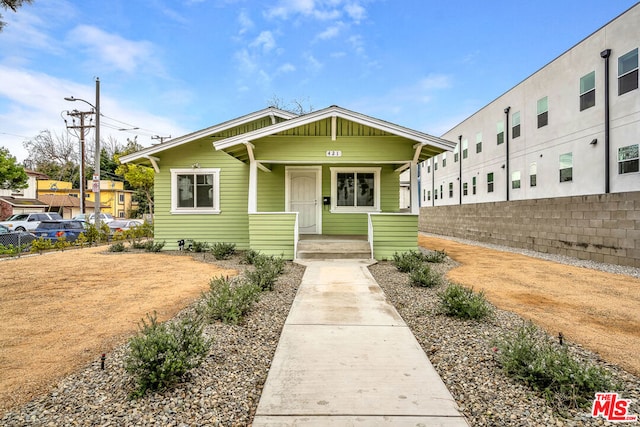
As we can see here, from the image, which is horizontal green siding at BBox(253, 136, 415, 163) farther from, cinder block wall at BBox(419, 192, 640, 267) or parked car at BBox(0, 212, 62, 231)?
parked car at BBox(0, 212, 62, 231)

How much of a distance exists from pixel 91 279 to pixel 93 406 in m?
5.55

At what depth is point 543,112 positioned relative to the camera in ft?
41.9

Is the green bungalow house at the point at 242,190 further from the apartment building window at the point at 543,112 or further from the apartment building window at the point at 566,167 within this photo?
the apartment building window at the point at 543,112

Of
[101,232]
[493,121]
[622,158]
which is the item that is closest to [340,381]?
[622,158]

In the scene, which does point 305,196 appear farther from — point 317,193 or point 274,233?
point 274,233

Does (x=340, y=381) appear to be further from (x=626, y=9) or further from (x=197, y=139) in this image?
(x=626, y=9)

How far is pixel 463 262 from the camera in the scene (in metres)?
9.04

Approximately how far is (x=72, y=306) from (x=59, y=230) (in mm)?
12374

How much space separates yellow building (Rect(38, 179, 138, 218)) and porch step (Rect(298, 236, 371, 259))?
36053mm

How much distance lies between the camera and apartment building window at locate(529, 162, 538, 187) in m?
13.3

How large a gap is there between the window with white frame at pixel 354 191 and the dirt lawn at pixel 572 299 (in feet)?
11.2

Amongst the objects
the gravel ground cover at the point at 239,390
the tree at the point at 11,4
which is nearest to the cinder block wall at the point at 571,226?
the gravel ground cover at the point at 239,390

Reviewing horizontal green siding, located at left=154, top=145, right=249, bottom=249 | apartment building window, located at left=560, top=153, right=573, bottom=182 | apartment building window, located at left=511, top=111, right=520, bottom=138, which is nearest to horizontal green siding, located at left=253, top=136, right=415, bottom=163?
horizontal green siding, located at left=154, top=145, right=249, bottom=249

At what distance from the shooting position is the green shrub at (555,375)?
224 cm
